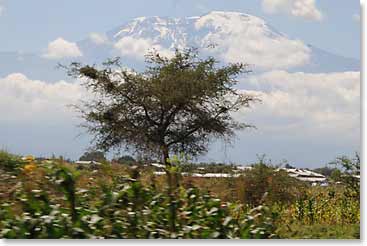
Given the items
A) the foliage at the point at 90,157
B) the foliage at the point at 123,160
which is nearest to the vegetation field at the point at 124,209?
the foliage at the point at 90,157

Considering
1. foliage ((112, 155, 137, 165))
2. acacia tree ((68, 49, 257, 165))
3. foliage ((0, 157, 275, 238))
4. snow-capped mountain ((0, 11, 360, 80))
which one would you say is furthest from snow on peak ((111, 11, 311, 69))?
acacia tree ((68, 49, 257, 165))

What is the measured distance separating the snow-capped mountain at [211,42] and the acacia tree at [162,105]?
2575 millimetres

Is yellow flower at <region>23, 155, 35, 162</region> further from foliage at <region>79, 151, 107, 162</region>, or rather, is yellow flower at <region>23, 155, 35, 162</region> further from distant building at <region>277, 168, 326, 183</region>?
distant building at <region>277, 168, 326, 183</region>

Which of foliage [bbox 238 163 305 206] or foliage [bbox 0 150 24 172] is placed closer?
foliage [bbox 0 150 24 172]

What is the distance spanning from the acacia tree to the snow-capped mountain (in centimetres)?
257

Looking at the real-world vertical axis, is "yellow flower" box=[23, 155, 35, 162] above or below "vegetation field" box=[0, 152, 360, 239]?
above

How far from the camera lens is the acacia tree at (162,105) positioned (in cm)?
938

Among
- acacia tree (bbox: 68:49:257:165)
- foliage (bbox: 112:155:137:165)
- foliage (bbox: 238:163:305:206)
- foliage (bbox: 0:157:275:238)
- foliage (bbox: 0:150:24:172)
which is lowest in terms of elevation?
foliage (bbox: 0:157:275:238)

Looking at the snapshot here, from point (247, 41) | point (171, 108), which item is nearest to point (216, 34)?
point (247, 41)

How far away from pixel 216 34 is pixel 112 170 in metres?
1.78

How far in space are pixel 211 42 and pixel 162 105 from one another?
395cm

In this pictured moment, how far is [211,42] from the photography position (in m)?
6.34

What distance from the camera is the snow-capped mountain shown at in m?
5.76

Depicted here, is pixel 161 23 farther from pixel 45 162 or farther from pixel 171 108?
pixel 171 108
